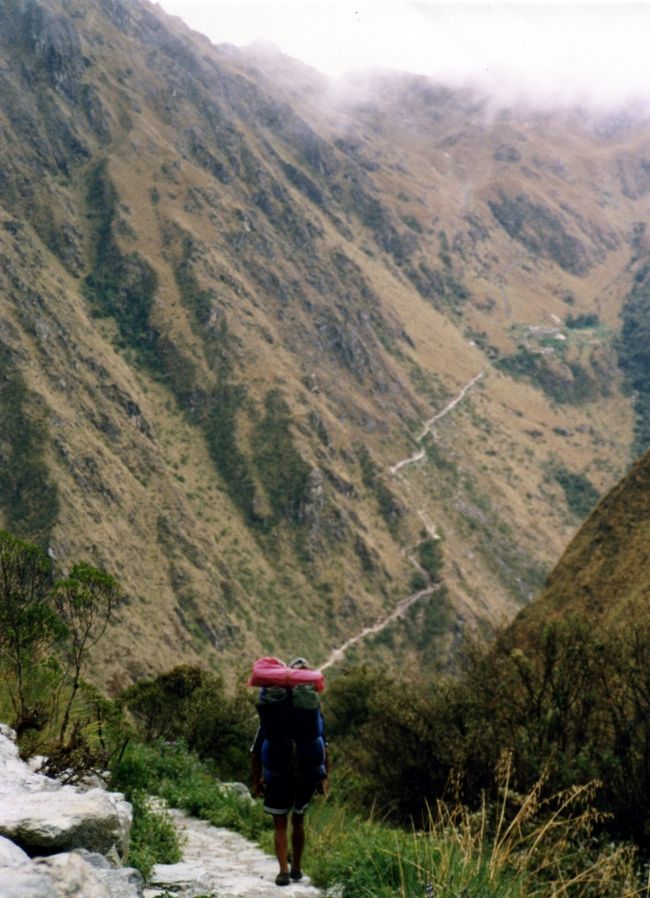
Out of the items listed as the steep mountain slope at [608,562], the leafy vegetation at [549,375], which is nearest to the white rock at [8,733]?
the steep mountain slope at [608,562]

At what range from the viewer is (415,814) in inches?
667

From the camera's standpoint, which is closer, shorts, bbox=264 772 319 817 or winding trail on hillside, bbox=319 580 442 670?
shorts, bbox=264 772 319 817

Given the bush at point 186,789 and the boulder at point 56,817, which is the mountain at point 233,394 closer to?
the bush at point 186,789

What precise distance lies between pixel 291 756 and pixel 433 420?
14091 cm

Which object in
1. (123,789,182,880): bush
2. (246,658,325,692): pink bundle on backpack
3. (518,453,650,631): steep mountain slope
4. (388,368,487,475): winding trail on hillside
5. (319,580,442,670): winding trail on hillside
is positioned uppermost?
(246,658,325,692): pink bundle on backpack

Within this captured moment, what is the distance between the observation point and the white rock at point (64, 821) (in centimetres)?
507

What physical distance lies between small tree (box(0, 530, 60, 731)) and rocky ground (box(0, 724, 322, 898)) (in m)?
1.54

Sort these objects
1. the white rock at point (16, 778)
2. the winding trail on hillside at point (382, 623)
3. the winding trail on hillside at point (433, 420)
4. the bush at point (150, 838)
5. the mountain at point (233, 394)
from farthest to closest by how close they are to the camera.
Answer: the winding trail on hillside at point (433, 420) < the winding trail on hillside at point (382, 623) < the mountain at point (233, 394) < the bush at point (150, 838) < the white rock at point (16, 778)

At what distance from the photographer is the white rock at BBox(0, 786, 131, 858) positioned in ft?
16.6

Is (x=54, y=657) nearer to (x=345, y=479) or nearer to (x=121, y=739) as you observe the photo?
(x=121, y=739)

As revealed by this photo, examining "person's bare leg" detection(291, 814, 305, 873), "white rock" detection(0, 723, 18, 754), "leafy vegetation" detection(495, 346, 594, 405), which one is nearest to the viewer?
"person's bare leg" detection(291, 814, 305, 873)

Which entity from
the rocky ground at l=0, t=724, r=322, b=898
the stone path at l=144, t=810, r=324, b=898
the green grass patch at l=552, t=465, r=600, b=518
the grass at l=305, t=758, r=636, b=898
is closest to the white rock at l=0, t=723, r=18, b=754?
the rocky ground at l=0, t=724, r=322, b=898

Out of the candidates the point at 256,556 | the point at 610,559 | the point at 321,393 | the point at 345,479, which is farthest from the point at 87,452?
the point at 610,559

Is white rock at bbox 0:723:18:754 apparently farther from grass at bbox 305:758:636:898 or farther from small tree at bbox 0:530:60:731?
grass at bbox 305:758:636:898
